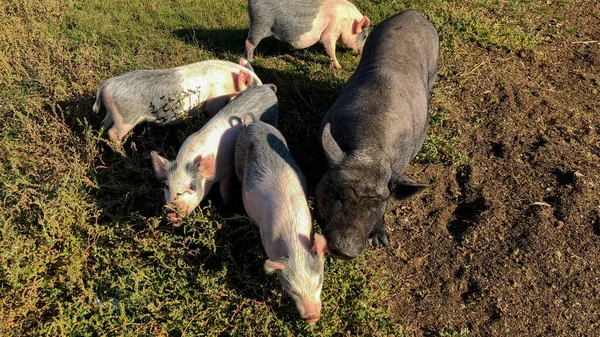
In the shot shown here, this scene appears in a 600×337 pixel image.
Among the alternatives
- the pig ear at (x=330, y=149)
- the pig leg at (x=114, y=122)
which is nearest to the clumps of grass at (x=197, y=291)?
the pig ear at (x=330, y=149)

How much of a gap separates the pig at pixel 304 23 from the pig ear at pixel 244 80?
1159 millimetres

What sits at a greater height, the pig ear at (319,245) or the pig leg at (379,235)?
the pig ear at (319,245)

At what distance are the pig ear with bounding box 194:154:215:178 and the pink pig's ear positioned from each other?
3.62m

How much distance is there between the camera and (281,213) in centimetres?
389

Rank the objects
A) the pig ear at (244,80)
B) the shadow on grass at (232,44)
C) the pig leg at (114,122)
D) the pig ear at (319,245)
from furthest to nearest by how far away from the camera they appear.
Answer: the shadow on grass at (232,44), the pig ear at (244,80), the pig leg at (114,122), the pig ear at (319,245)

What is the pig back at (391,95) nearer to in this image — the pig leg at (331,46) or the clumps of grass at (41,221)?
the pig leg at (331,46)

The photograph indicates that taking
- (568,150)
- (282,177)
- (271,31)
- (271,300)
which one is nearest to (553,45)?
(568,150)

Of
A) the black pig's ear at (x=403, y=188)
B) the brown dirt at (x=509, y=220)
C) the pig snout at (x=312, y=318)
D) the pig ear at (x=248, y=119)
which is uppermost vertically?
the pig ear at (x=248, y=119)

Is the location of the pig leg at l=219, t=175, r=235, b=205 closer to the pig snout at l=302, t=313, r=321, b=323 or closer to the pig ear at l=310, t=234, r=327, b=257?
the pig ear at l=310, t=234, r=327, b=257

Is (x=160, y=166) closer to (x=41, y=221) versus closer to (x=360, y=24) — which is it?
(x=41, y=221)

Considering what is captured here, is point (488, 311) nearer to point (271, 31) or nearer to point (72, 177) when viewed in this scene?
point (72, 177)

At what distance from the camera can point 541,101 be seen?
6.15m

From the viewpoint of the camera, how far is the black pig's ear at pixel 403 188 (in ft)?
12.9

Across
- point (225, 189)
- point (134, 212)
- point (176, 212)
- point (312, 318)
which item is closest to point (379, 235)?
point (312, 318)
